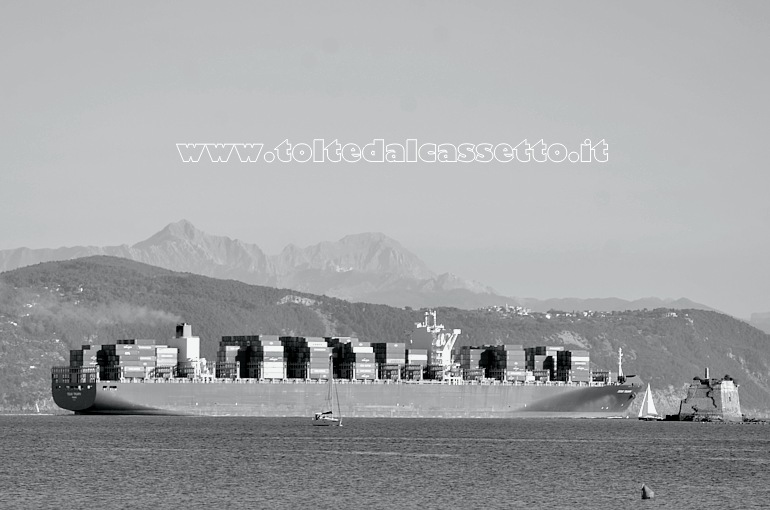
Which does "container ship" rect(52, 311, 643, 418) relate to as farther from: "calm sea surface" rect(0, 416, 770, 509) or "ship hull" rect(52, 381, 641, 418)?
"calm sea surface" rect(0, 416, 770, 509)

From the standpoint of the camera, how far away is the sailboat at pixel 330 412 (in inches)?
6914

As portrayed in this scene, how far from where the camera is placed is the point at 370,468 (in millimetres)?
103812

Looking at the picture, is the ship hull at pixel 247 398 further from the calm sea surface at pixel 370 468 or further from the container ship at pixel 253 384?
the calm sea surface at pixel 370 468

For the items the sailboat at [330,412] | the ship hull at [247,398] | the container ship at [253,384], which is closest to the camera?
the sailboat at [330,412]

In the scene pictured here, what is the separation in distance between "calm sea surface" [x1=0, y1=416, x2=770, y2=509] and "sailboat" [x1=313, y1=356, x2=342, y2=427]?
13671 millimetres

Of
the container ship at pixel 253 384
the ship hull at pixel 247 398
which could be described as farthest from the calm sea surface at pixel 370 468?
the container ship at pixel 253 384

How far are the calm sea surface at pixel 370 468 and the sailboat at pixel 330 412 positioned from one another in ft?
44.9

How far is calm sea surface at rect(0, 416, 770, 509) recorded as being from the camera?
84188 millimetres

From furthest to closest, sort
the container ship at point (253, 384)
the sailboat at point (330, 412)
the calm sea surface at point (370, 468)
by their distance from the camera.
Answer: the container ship at point (253, 384), the sailboat at point (330, 412), the calm sea surface at point (370, 468)

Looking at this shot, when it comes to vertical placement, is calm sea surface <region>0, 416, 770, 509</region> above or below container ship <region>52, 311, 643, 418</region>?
below

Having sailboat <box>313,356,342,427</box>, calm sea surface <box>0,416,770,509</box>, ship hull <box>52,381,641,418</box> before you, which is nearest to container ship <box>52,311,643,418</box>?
ship hull <box>52,381,641,418</box>

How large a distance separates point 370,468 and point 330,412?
7438 cm

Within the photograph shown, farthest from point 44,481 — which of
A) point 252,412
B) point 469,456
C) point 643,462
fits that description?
point 252,412

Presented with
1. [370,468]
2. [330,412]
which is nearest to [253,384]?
[330,412]
